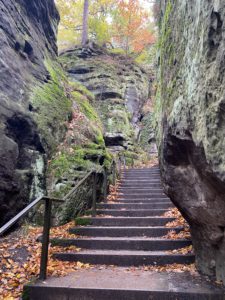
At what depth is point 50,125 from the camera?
7707 millimetres

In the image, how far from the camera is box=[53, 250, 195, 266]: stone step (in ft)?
14.3

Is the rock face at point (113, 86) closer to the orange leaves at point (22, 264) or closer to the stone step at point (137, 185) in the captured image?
the stone step at point (137, 185)

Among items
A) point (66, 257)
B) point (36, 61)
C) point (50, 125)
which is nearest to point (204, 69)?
point (66, 257)

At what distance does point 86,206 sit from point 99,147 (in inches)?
99.4

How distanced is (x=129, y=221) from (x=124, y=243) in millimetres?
1067

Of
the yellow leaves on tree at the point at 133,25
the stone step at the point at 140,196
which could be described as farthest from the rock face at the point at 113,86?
the stone step at the point at 140,196

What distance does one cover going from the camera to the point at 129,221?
6.00m

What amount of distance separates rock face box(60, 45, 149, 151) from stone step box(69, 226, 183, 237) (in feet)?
32.7

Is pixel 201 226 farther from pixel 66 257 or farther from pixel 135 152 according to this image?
pixel 135 152

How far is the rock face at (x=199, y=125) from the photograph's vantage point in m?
2.47

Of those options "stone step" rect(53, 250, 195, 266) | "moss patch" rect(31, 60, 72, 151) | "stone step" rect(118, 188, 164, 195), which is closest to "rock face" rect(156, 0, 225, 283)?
"stone step" rect(53, 250, 195, 266)

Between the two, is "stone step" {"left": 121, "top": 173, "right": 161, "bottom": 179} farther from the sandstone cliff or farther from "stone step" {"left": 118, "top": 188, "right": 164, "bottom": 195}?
the sandstone cliff

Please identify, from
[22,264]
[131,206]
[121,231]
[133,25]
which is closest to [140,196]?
[131,206]

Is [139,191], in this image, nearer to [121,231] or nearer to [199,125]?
[121,231]
